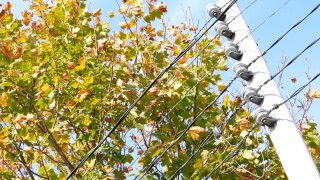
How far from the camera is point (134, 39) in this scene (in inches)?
268

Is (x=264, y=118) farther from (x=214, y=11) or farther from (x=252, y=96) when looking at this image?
(x=214, y=11)

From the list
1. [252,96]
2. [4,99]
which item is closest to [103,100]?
[4,99]

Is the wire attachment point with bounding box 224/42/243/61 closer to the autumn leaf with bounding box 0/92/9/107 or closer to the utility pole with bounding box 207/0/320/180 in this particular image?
the utility pole with bounding box 207/0/320/180

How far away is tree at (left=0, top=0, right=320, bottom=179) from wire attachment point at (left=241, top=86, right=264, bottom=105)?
2.21 meters

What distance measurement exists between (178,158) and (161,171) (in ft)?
0.95

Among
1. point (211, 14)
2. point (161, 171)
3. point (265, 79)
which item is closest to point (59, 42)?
point (161, 171)

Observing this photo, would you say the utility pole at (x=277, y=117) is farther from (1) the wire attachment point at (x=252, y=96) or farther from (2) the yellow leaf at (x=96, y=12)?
(2) the yellow leaf at (x=96, y=12)

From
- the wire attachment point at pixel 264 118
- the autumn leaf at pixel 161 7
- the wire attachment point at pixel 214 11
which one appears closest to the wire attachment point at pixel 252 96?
the wire attachment point at pixel 264 118

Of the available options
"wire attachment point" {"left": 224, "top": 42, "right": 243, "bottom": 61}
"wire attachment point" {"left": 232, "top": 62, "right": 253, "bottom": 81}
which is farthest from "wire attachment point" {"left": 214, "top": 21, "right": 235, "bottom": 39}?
"wire attachment point" {"left": 232, "top": 62, "right": 253, "bottom": 81}

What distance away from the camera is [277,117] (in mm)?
3371

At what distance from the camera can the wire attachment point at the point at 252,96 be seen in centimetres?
355

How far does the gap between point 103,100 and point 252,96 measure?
2.88 meters

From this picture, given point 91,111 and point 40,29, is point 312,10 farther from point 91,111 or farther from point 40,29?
point 40,29

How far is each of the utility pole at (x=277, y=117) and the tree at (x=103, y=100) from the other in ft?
6.54
